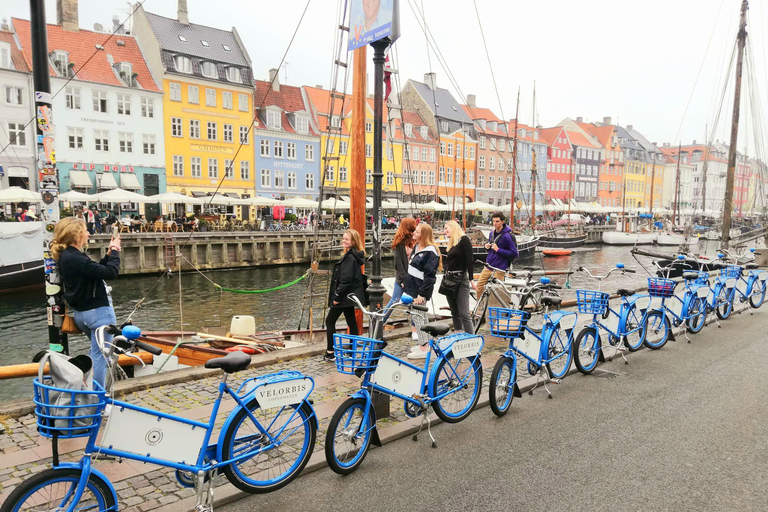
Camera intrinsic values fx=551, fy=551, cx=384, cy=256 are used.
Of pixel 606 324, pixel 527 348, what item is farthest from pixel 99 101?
pixel 527 348

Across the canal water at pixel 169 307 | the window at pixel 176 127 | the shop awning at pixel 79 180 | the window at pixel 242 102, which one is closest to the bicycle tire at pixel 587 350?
the canal water at pixel 169 307

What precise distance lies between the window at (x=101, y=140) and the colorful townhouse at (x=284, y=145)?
11228mm

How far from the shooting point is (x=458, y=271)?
741cm

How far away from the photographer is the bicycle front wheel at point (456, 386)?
5.00 m

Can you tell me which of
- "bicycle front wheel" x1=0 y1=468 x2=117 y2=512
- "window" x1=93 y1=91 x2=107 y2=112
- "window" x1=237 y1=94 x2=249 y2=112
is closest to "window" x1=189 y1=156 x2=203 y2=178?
"window" x1=237 y1=94 x2=249 y2=112

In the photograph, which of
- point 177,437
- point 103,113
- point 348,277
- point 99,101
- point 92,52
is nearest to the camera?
point 177,437

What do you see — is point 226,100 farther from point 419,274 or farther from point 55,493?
point 55,493

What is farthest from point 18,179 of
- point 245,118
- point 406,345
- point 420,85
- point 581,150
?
point 581,150

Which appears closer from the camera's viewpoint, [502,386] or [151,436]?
[151,436]

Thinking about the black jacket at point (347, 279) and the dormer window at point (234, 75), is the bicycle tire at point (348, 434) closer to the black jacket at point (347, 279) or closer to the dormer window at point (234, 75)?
the black jacket at point (347, 279)

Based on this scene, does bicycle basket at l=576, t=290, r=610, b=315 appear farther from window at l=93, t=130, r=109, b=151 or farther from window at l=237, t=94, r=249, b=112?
window at l=237, t=94, r=249, b=112

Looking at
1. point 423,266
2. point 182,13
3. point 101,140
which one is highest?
point 182,13

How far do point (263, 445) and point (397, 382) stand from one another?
1242 millimetres

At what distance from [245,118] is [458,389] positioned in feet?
143
